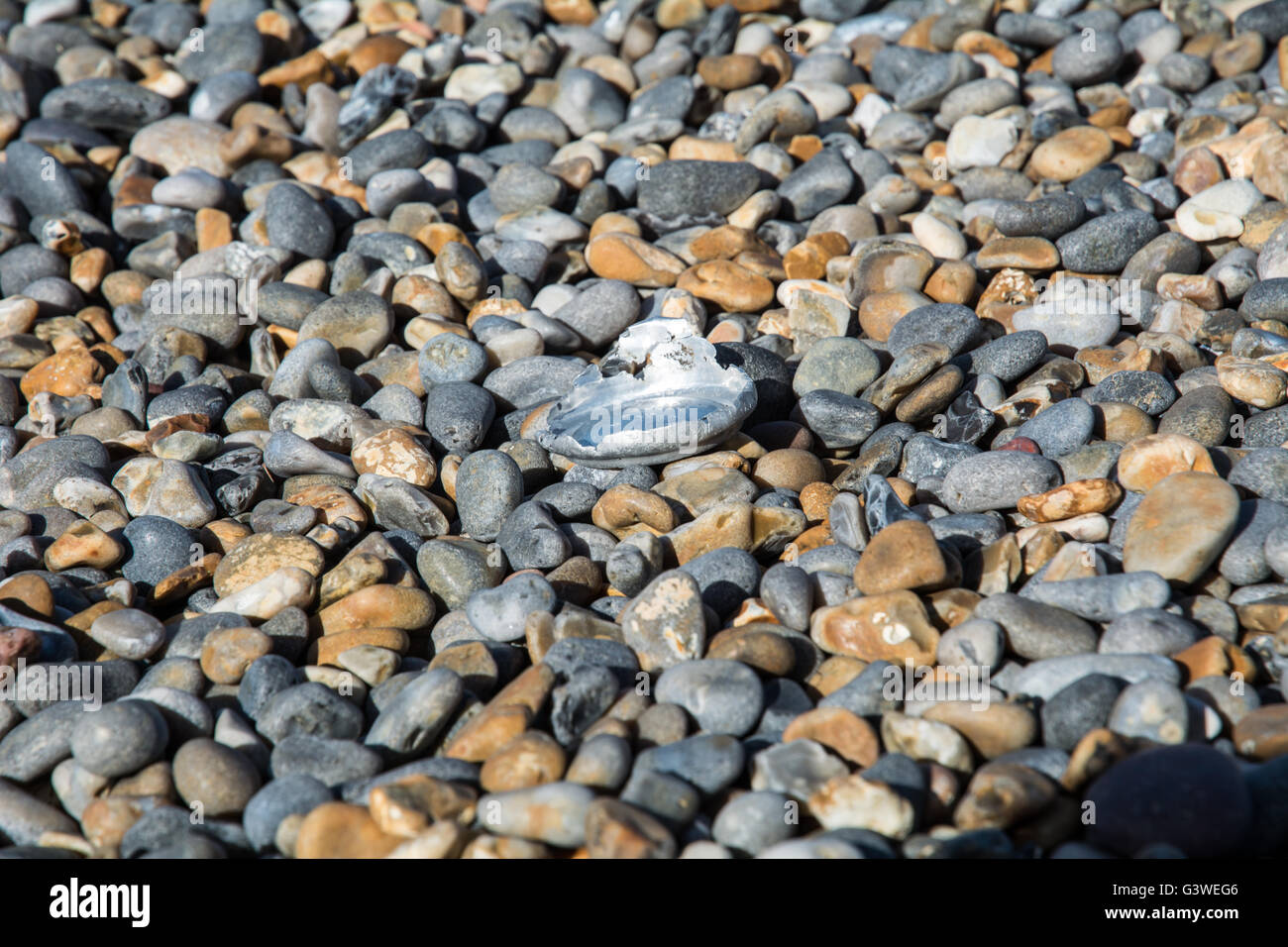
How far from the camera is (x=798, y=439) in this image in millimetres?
3830

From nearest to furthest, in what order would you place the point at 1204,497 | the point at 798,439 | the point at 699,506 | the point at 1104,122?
the point at 1204,497 < the point at 699,506 < the point at 798,439 < the point at 1104,122

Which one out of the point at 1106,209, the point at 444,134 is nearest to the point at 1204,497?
the point at 1106,209

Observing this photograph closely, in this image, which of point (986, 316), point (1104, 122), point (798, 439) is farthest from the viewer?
point (1104, 122)

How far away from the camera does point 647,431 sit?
3.61 meters

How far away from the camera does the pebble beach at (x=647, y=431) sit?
2.47 metres

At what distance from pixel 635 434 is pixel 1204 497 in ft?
5.89

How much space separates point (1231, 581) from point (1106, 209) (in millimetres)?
2437

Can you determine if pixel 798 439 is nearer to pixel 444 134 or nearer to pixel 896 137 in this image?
pixel 896 137

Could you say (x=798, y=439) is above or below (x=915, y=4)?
below

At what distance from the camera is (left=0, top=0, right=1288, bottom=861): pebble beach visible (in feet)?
8.11

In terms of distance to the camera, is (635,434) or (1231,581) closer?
(1231,581)
